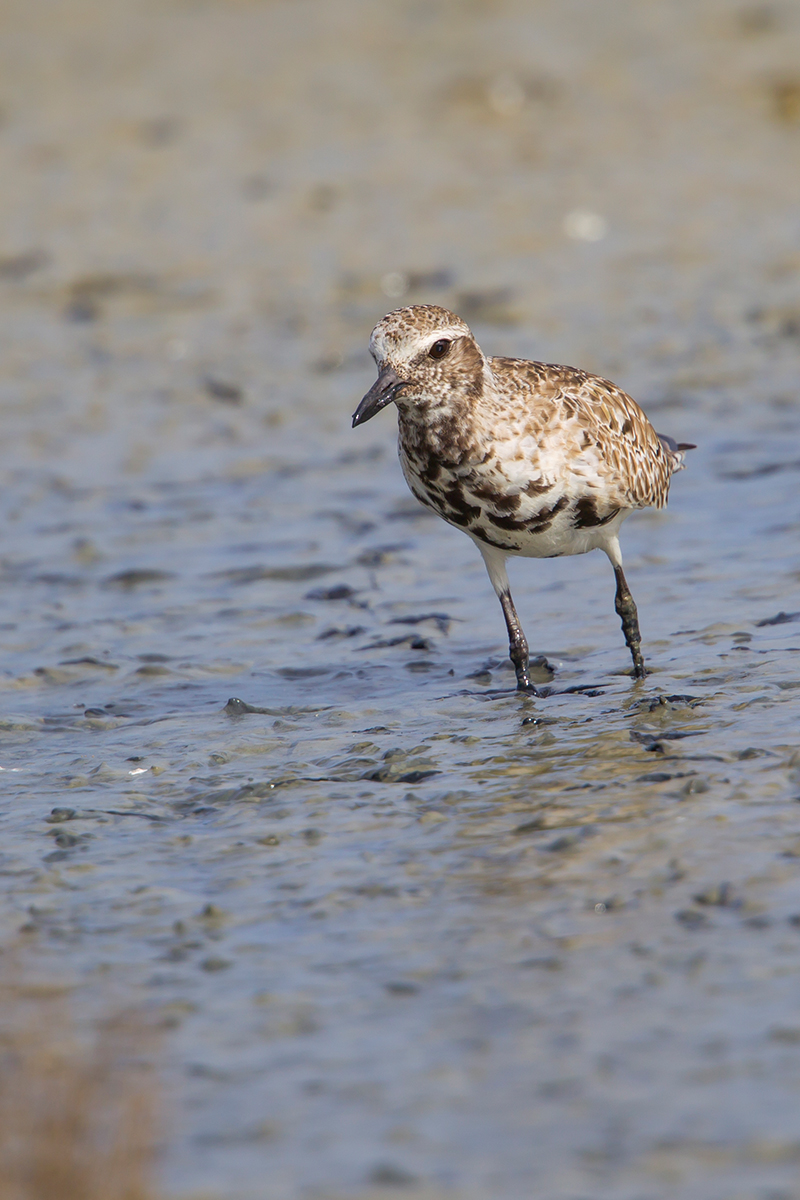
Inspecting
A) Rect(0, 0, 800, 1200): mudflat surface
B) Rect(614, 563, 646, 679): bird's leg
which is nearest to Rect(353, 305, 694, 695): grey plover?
Rect(614, 563, 646, 679): bird's leg

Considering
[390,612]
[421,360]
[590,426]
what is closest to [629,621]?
[590,426]

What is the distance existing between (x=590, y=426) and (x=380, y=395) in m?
1.21

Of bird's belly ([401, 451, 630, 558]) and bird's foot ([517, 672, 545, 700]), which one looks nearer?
bird's belly ([401, 451, 630, 558])

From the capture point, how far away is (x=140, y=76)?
21031mm

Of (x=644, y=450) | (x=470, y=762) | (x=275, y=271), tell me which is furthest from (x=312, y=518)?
(x=275, y=271)

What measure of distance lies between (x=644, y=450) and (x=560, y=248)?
→ 9337mm

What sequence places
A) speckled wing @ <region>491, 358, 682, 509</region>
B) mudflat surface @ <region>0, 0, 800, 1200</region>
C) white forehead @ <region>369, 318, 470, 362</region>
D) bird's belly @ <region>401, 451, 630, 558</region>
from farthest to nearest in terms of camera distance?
speckled wing @ <region>491, 358, 682, 509</region> → bird's belly @ <region>401, 451, 630, 558</region> → white forehead @ <region>369, 318, 470, 362</region> → mudflat surface @ <region>0, 0, 800, 1200</region>

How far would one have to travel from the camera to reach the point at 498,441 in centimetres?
822

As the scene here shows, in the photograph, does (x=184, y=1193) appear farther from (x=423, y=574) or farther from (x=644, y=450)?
(x=423, y=574)

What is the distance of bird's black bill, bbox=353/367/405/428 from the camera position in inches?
315

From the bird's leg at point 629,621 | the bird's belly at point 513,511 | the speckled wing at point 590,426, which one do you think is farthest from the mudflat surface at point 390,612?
the speckled wing at point 590,426

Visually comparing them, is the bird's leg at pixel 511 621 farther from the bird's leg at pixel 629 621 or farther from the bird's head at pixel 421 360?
the bird's head at pixel 421 360

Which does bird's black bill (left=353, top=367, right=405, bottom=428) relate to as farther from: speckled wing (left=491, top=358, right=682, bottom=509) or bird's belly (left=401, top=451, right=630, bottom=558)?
speckled wing (left=491, top=358, right=682, bottom=509)

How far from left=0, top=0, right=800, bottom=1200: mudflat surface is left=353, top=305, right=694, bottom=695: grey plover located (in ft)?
3.04
